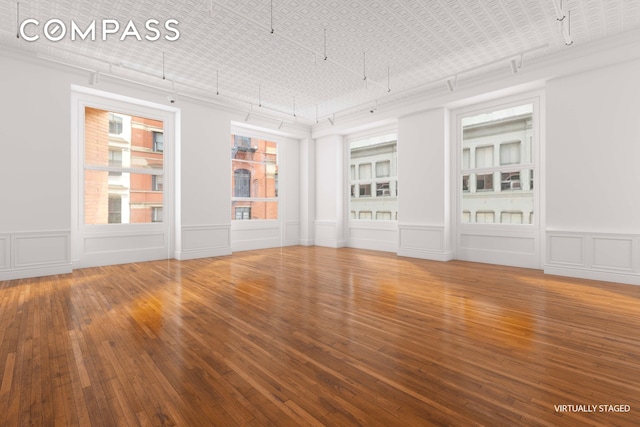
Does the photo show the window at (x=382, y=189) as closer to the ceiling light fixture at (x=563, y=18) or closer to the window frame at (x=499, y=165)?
the window frame at (x=499, y=165)

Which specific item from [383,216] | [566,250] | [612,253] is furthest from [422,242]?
[612,253]

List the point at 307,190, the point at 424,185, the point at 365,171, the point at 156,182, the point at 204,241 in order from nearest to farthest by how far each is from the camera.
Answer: the point at 156,182 < the point at 424,185 < the point at 204,241 < the point at 365,171 < the point at 307,190

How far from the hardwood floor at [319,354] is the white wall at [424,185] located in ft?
7.82

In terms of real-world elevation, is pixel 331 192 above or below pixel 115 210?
above

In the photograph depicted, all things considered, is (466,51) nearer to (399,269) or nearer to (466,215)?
(466,215)

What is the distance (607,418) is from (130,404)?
2575 mm

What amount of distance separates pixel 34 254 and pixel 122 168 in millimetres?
2094

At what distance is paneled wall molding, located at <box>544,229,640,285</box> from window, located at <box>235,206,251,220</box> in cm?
666

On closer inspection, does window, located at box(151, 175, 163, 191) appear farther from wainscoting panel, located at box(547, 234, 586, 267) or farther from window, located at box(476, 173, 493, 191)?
wainscoting panel, located at box(547, 234, 586, 267)

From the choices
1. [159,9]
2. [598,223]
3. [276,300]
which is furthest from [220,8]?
[598,223]

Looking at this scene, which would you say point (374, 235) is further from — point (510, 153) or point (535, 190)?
point (535, 190)

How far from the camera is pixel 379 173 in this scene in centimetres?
855

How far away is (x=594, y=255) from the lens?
16.0 feet

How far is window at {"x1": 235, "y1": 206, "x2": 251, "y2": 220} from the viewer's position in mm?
8445
